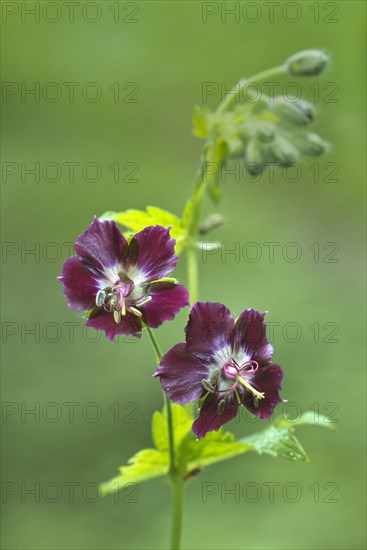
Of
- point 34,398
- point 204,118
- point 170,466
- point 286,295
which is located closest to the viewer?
point 170,466

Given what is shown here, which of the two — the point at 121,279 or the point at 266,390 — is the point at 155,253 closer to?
the point at 121,279

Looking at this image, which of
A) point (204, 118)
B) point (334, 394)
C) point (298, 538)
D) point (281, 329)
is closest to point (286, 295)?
point (281, 329)

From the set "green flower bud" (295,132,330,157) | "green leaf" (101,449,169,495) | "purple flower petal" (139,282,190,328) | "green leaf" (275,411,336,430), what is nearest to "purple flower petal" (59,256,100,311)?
"purple flower petal" (139,282,190,328)

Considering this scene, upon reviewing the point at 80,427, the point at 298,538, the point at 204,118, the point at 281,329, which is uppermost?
the point at 204,118

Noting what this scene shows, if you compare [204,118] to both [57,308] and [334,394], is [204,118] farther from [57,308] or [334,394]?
[57,308]

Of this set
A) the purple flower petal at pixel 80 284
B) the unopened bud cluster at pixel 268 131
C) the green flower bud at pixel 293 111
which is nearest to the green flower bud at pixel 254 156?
the unopened bud cluster at pixel 268 131

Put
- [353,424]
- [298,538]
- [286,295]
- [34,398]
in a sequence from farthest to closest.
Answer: [286,295], [34,398], [353,424], [298,538]

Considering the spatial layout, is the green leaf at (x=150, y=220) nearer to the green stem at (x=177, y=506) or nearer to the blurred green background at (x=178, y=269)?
the green stem at (x=177, y=506)
